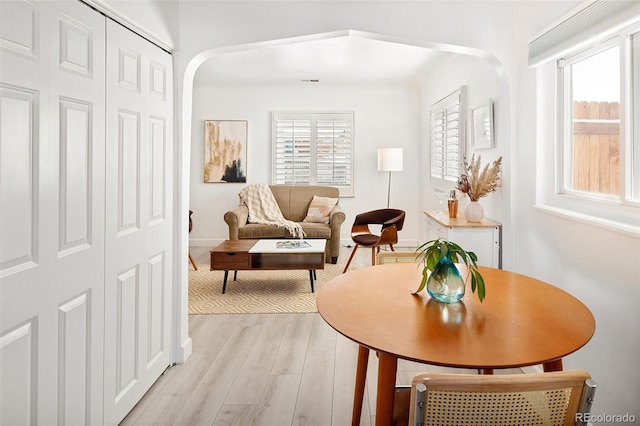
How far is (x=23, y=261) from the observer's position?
1418mm

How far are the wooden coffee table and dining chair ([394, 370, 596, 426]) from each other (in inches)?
128

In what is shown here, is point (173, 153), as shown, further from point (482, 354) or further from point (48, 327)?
point (482, 354)

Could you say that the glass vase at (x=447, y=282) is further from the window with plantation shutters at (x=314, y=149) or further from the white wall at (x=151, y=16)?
the window with plantation shutters at (x=314, y=149)

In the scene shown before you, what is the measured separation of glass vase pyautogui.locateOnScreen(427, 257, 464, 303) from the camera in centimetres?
160

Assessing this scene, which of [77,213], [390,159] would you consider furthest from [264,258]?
[77,213]

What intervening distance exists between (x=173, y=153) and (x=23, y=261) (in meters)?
1.34

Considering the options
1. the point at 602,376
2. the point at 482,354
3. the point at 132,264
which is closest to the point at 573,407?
the point at 482,354

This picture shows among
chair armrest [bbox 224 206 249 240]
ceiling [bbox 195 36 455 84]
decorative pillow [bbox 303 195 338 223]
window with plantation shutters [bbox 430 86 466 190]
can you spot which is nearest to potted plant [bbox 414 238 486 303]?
ceiling [bbox 195 36 455 84]

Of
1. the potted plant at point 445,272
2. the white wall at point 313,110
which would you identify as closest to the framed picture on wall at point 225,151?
the white wall at point 313,110

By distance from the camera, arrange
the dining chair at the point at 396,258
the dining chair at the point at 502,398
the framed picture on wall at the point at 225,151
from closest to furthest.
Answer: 1. the dining chair at the point at 502,398
2. the dining chair at the point at 396,258
3. the framed picture on wall at the point at 225,151

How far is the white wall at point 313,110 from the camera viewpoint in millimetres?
6766

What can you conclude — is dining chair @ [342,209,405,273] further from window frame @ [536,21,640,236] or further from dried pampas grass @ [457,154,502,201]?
window frame @ [536,21,640,236]

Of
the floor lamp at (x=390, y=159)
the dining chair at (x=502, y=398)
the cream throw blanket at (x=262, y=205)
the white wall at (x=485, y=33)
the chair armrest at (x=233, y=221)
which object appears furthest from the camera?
the floor lamp at (x=390, y=159)

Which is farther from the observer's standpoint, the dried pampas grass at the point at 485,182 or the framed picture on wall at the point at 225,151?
the framed picture on wall at the point at 225,151
